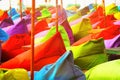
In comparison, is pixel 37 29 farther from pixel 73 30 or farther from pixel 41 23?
pixel 73 30

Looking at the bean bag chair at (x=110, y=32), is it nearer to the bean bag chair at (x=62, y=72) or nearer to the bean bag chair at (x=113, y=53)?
the bean bag chair at (x=113, y=53)

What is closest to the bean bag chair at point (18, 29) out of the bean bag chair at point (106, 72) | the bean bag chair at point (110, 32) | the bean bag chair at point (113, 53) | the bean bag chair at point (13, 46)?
the bean bag chair at point (13, 46)

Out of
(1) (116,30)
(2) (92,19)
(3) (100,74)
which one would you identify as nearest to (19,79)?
(3) (100,74)

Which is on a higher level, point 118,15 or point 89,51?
point 89,51

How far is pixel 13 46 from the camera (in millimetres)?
2455

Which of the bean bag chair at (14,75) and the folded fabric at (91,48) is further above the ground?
the bean bag chair at (14,75)

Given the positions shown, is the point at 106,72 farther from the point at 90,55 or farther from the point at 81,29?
the point at 81,29

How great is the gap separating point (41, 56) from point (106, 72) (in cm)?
42

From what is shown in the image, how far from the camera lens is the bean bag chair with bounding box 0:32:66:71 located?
6.43 ft

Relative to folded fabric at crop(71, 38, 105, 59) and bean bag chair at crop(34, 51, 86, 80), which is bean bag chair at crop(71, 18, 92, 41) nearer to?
folded fabric at crop(71, 38, 105, 59)

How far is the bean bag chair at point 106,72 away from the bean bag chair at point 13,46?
680 millimetres

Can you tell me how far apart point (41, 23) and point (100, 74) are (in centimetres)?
181

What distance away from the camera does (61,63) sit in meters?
1.60

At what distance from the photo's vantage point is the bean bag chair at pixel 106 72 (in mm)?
1753
